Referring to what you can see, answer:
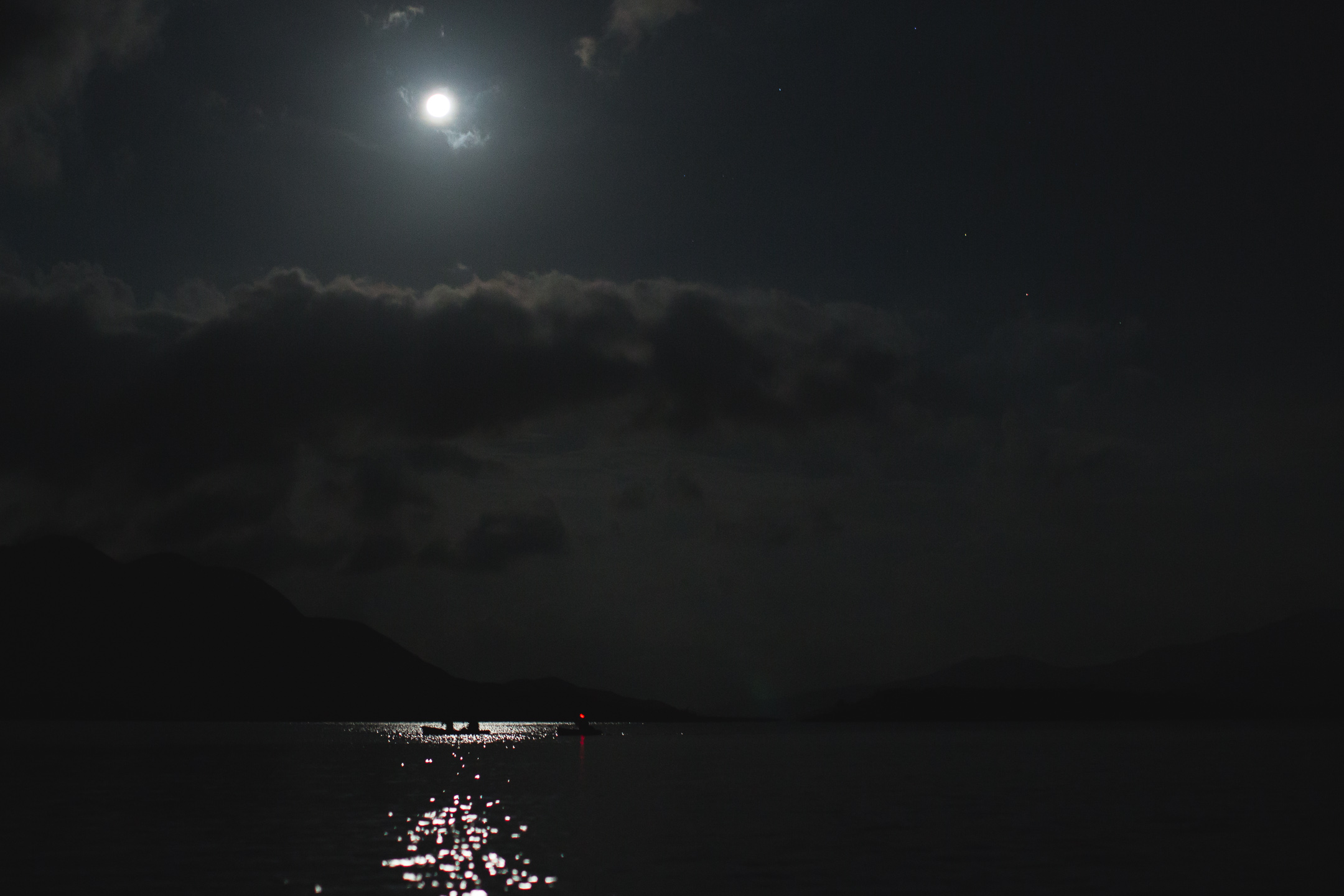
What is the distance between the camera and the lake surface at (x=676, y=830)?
36688 millimetres

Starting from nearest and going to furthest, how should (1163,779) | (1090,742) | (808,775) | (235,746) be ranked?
1. (1163,779)
2. (808,775)
3. (235,746)
4. (1090,742)

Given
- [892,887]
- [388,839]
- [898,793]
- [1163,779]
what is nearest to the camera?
[892,887]

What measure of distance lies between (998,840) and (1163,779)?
53826 mm

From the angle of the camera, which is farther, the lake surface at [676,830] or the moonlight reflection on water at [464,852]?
the lake surface at [676,830]

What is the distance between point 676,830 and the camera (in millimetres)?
52875

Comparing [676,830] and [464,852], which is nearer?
[464,852]

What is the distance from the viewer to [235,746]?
597 feet

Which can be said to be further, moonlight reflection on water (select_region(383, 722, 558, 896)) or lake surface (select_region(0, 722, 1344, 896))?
lake surface (select_region(0, 722, 1344, 896))

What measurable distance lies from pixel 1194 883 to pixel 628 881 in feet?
63.5

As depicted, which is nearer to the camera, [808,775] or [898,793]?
[898,793]

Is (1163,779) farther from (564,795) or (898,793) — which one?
(564,795)

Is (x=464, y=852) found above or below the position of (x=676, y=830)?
above

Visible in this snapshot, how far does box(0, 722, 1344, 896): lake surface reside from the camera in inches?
1444

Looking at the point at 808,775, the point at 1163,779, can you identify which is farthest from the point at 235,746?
the point at 1163,779
